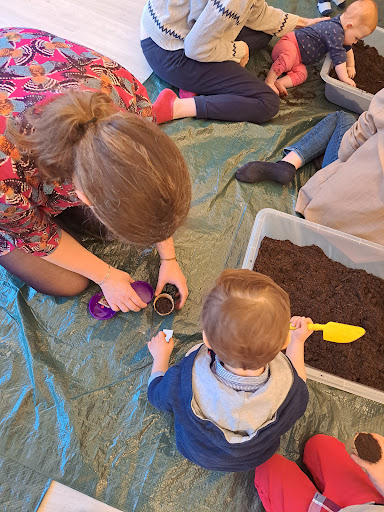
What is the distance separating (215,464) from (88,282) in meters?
0.64

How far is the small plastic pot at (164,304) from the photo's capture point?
1249mm

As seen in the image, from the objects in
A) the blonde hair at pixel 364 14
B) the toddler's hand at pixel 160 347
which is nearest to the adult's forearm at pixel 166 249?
the toddler's hand at pixel 160 347

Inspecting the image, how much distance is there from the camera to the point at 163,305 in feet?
4.12

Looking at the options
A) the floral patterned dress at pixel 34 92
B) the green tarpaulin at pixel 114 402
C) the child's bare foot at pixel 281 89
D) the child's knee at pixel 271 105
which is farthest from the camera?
the child's bare foot at pixel 281 89

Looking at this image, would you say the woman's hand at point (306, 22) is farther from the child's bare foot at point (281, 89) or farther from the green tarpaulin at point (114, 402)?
the green tarpaulin at point (114, 402)

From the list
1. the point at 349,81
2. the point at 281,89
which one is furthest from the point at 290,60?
the point at 349,81

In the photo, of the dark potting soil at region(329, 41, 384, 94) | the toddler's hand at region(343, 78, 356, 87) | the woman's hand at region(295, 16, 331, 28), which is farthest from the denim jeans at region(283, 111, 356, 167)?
the woman's hand at region(295, 16, 331, 28)

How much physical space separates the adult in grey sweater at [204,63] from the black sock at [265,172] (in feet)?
0.87

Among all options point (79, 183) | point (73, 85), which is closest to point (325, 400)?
point (79, 183)

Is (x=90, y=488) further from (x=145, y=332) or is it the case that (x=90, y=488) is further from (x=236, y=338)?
(x=236, y=338)

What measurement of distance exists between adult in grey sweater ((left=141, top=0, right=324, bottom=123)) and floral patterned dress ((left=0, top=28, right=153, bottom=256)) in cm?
58

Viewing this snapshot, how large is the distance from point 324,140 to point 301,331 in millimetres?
813

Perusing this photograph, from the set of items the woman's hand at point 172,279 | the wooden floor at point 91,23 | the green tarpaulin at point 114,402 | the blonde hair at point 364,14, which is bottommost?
the green tarpaulin at point 114,402

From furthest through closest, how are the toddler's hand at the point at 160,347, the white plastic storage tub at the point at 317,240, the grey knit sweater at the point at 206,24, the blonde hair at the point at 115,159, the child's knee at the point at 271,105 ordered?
the child's knee at the point at 271,105, the grey knit sweater at the point at 206,24, the white plastic storage tub at the point at 317,240, the toddler's hand at the point at 160,347, the blonde hair at the point at 115,159
